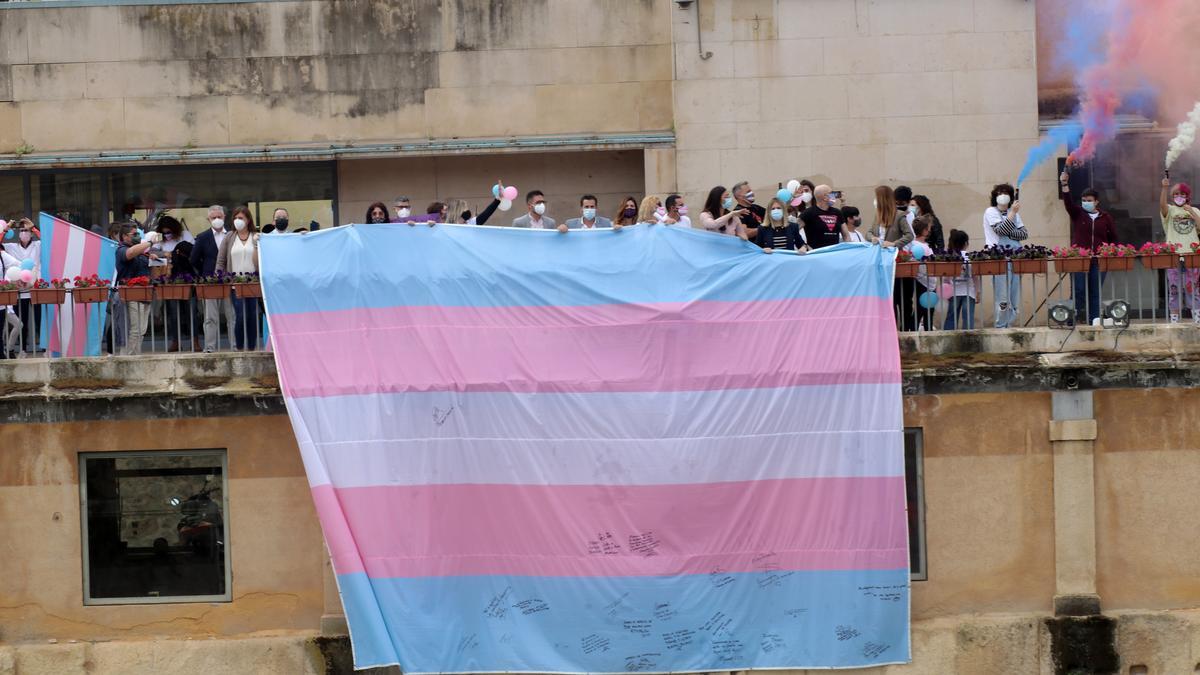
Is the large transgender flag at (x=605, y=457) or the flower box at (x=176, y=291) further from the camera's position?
the flower box at (x=176, y=291)

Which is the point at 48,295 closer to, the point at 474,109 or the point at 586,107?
the point at 474,109

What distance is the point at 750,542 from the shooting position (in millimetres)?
20906

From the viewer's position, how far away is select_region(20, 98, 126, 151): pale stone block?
86.9 ft

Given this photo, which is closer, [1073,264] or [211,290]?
[211,290]

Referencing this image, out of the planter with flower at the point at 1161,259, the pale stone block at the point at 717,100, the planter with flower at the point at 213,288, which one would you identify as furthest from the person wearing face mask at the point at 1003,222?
the planter with flower at the point at 213,288

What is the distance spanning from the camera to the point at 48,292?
21.8m

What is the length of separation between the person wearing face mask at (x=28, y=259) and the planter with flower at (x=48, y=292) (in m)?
0.10

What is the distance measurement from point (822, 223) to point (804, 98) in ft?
12.0

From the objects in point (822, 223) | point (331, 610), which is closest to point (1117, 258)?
point (822, 223)

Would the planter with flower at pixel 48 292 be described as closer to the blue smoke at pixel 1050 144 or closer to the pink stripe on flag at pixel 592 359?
the pink stripe on flag at pixel 592 359

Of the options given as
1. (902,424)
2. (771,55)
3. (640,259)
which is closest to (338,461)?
Answer: (640,259)

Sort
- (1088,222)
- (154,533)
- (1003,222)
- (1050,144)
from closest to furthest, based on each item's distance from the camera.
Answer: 1. (154,533)
2. (1003,222)
3. (1088,222)
4. (1050,144)

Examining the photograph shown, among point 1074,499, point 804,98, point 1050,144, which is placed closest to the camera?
point 1074,499

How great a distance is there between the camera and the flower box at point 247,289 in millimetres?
21547
